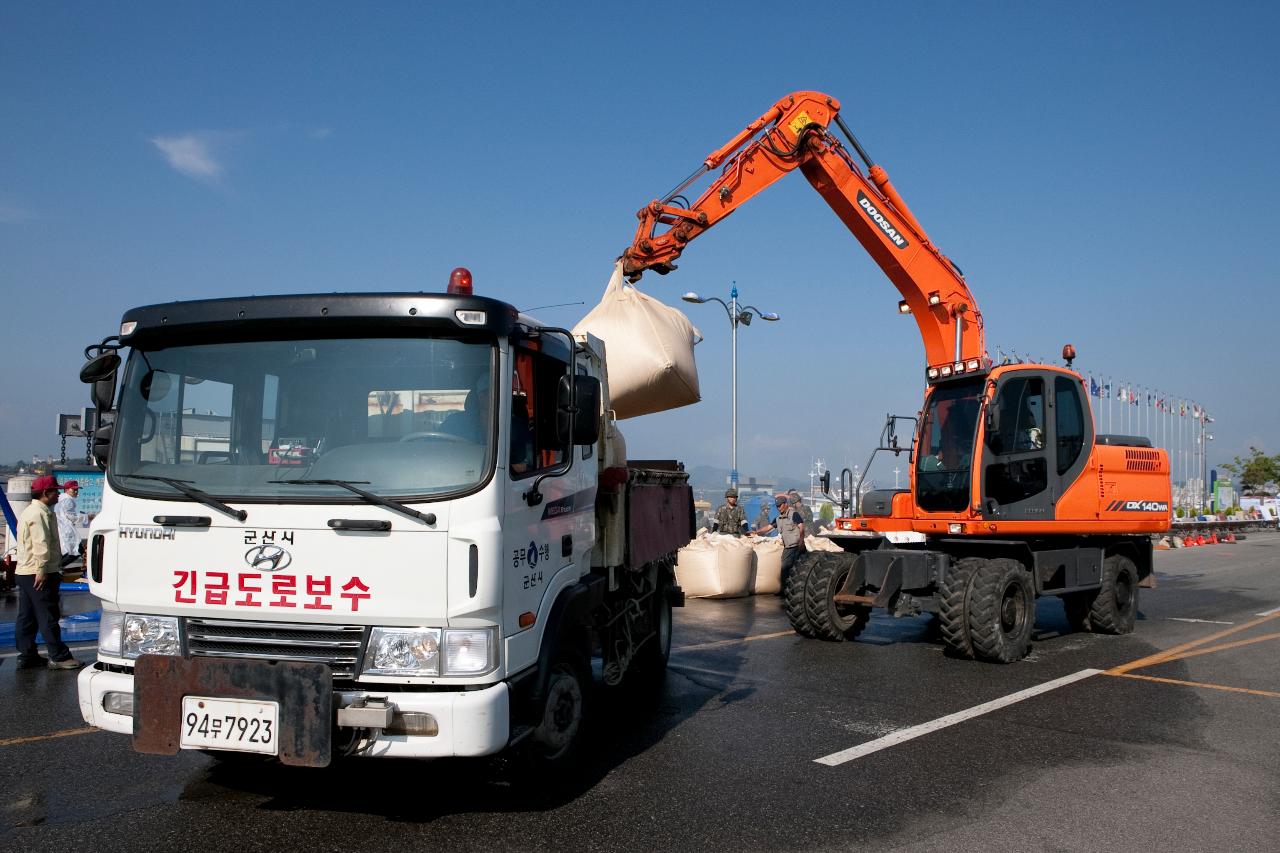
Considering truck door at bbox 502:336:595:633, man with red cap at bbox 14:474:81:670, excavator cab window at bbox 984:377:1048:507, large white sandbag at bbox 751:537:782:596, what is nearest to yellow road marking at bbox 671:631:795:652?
excavator cab window at bbox 984:377:1048:507

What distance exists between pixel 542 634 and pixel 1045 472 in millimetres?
6915

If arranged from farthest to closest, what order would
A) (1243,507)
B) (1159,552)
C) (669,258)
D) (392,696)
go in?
(1243,507) → (1159,552) → (669,258) → (392,696)

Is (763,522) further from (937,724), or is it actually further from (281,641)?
(281,641)

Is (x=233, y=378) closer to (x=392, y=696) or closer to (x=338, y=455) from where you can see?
(x=338, y=455)

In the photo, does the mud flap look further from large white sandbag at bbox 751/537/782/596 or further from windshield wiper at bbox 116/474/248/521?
large white sandbag at bbox 751/537/782/596

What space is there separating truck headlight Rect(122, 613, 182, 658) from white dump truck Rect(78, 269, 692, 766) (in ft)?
0.04

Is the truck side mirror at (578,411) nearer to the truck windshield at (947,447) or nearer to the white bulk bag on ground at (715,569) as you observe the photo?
the truck windshield at (947,447)

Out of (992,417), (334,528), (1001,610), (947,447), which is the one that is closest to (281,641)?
(334,528)

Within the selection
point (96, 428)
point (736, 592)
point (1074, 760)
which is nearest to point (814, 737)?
point (1074, 760)

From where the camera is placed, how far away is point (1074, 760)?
5.68 m

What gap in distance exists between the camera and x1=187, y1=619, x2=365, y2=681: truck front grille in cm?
411

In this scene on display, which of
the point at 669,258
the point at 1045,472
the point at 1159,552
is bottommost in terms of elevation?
the point at 1159,552

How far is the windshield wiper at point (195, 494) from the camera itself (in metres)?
4.17

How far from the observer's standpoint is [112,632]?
4410 mm
